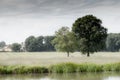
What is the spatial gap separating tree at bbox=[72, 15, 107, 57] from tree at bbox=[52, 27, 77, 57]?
386cm

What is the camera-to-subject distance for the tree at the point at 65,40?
75.4m

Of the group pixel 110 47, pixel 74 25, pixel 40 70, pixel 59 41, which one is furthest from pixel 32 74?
pixel 110 47

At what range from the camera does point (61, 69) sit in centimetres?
4034

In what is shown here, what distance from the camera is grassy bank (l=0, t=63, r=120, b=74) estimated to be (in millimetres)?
40094

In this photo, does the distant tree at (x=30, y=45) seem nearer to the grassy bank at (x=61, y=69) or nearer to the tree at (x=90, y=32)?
the tree at (x=90, y=32)

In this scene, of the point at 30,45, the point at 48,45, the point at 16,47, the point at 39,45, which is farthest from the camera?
the point at 16,47

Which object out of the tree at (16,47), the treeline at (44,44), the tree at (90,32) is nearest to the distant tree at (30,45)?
the treeline at (44,44)

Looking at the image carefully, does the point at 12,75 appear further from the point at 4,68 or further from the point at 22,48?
the point at 22,48

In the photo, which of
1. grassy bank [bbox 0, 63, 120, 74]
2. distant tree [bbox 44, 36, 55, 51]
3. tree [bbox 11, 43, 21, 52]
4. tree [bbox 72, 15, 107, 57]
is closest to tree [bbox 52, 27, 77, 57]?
tree [bbox 72, 15, 107, 57]

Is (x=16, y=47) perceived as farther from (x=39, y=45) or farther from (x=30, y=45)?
(x=39, y=45)

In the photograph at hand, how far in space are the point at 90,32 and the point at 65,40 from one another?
839 centimetres

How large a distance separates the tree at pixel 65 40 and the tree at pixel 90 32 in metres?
3.86

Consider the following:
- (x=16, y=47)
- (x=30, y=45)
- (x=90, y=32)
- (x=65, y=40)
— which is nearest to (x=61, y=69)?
(x=90, y=32)

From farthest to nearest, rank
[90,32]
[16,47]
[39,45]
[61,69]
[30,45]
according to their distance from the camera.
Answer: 1. [16,47]
2. [39,45]
3. [30,45]
4. [90,32]
5. [61,69]
